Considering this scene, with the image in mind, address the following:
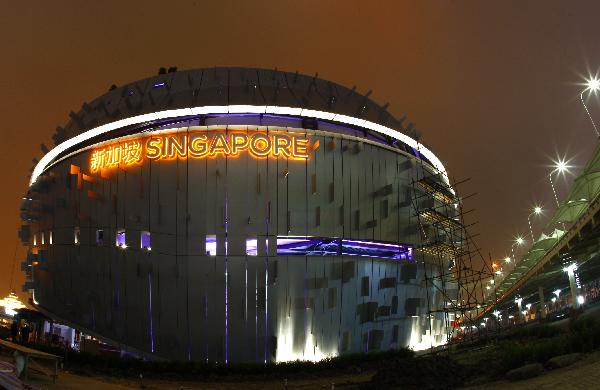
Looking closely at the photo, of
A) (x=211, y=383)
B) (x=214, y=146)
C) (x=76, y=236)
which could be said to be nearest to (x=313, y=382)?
(x=211, y=383)

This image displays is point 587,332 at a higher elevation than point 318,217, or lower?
lower

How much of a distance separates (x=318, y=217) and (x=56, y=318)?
19.3 m

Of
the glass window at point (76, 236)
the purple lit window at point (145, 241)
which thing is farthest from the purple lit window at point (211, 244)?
the glass window at point (76, 236)

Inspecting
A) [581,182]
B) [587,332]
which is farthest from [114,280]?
[581,182]

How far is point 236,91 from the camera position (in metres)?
32.0

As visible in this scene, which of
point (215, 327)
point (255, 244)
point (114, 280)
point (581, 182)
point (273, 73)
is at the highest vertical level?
point (273, 73)

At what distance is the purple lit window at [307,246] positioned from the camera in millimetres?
29469

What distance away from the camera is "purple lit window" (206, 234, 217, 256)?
28938mm

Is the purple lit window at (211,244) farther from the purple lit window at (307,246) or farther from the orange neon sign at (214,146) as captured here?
the orange neon sign at (214,146)

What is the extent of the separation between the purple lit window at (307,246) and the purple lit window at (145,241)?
7.27 meters

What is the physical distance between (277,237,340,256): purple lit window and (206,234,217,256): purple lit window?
3.51 metres

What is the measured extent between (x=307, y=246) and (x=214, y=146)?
772cm

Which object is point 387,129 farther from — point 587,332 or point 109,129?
point 587,332

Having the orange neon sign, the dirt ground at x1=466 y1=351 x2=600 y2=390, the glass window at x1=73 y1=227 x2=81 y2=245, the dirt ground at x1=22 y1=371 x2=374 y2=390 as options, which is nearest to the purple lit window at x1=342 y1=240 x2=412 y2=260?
the orange neon sign
